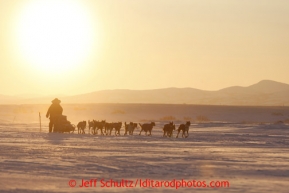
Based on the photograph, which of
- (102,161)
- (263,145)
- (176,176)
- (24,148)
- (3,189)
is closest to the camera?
(3,189)

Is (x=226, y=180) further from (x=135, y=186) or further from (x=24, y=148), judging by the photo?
(x=24, y=148)

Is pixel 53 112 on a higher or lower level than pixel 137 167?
higher

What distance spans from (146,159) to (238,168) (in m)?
3.06

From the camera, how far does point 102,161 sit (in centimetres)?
1705

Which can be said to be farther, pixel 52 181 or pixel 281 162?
pixel 281 162

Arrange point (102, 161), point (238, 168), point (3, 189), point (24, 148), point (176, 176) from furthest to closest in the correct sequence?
point (24, 148) < point (102, 161) < point (238, 168) < point (176, 176) < point (3, 189)

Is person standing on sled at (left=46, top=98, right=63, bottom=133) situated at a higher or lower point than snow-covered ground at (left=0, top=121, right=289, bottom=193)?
higher

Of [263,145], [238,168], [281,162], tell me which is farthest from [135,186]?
[263,145]

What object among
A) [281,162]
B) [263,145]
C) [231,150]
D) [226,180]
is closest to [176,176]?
[226,180]

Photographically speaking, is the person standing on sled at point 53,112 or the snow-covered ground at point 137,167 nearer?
the snow-covered ground at point 137,167

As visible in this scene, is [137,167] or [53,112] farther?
[53,112]

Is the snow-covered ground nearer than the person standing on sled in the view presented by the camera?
Yes

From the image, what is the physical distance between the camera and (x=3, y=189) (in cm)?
1186

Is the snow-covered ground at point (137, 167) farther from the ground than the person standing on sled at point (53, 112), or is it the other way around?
the person standing on sled at point (53, 112)
